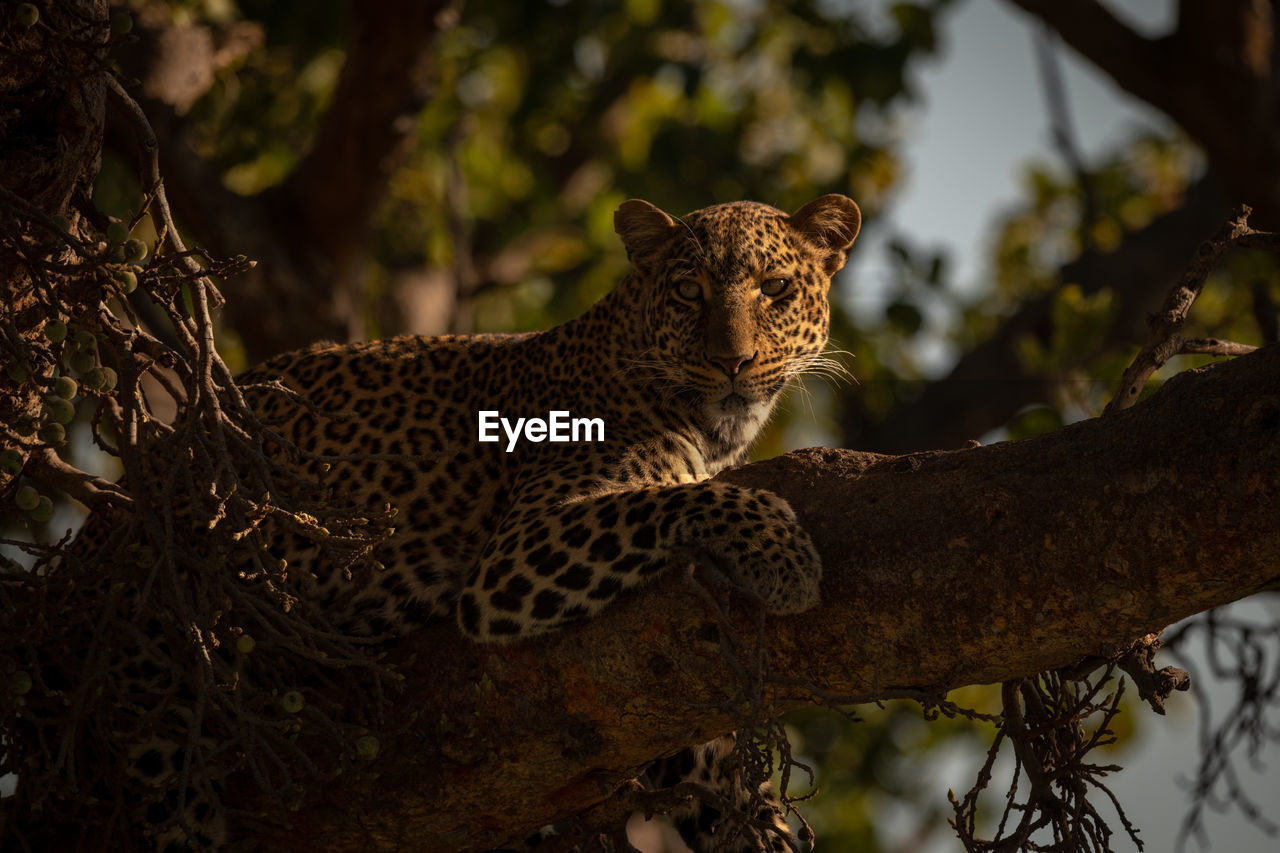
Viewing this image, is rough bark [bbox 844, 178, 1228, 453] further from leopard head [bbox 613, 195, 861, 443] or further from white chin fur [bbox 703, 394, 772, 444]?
white chin fur [bbox 703, 394, 772, 444]

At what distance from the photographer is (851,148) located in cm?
1366

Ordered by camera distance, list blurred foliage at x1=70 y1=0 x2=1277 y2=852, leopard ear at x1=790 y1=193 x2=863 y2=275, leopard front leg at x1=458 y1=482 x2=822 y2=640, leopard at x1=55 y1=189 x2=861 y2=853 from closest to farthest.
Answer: leopard front leg at x1=458 y1=482 x2=822 y2=640 < leopard at x1=55 y1=189 x2=861 y2=853 < leopard ear at x1=790 y1=193 x2=863 y2=275 < blurred foliage at x1=70 y1=0 x2=1277 y2=852

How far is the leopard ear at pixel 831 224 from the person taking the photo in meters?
6.59

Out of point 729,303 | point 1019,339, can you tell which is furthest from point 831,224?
point 1019,339

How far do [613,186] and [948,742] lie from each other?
6280 mm

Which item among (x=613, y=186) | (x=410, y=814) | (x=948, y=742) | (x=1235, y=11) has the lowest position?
(x=948, y=742)

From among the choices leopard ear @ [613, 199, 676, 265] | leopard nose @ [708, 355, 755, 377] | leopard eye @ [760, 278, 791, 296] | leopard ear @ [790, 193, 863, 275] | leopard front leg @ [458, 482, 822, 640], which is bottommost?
leopard front leg @ [458, 482, 822, 640]

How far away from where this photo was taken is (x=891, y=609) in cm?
408

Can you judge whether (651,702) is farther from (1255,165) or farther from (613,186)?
(613,186)

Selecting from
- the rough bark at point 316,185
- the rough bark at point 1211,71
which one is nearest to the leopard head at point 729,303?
the rough bark at point 316,185

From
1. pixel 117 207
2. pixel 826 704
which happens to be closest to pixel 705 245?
pixel 826 704

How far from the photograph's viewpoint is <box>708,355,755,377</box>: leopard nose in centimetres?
589

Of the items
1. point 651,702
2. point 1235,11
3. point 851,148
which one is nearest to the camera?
point 651,702

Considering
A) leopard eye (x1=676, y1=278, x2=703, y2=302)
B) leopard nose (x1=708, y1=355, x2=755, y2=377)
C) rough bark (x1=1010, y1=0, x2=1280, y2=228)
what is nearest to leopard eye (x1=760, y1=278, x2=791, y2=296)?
leopard eye (x1=676, y1=278, x2=703, y2=302)
